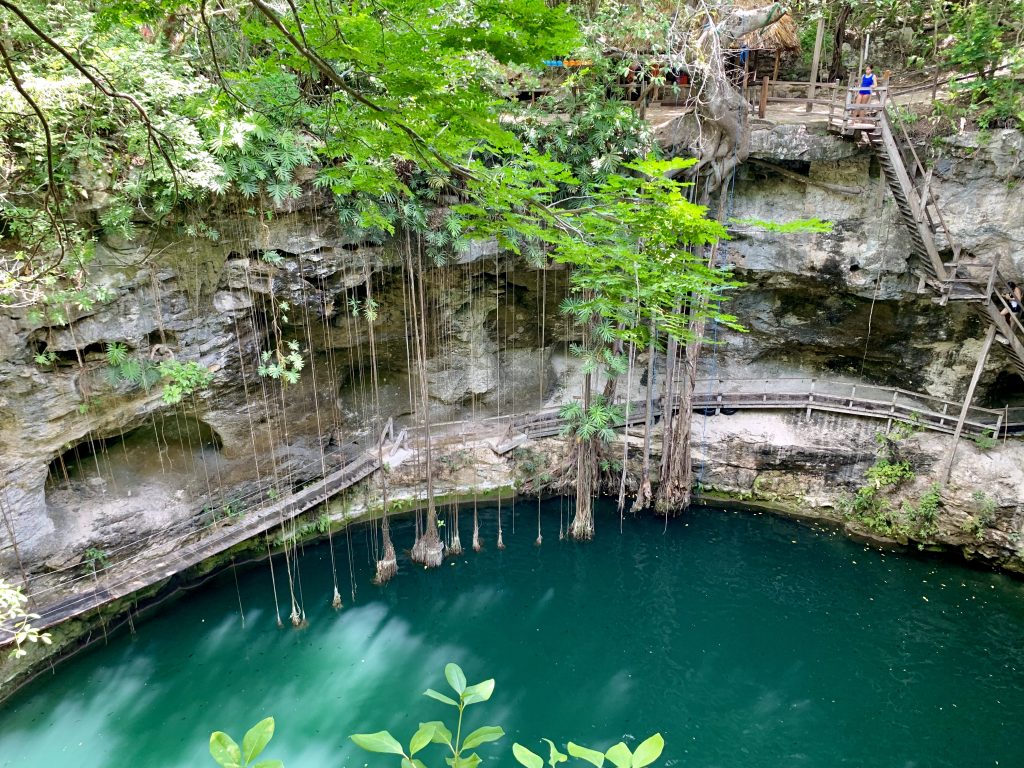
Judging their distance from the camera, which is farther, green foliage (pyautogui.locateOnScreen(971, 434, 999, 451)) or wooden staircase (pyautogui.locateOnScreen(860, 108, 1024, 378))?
green foliage (pyautogui.locateOnScreen(971, 434, 999, 451))

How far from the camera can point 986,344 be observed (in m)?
7.55

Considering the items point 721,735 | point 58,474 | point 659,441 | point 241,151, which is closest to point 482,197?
point 241,151

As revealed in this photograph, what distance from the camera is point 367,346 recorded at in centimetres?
911

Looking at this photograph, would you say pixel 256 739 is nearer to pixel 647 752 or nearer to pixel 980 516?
pixel 647 752


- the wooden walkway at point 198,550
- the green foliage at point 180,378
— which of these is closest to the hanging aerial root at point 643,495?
the wooden walkway at point 198,550

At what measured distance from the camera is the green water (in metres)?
5.86

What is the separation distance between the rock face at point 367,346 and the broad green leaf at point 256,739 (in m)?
6.28

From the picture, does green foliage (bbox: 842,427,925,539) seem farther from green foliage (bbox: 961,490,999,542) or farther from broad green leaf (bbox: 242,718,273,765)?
broad green leaf (bbox: 242,718,273,765)

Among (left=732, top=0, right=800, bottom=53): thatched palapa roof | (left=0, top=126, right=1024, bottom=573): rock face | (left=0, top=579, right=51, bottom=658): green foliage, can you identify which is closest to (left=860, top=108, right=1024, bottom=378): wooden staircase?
(left=0, top=126, right=1024, bottom=573): rock face

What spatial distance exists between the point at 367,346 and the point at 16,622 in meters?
4.90

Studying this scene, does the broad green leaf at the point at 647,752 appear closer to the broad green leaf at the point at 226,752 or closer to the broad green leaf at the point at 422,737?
the broad green leaf at the point at 422,737

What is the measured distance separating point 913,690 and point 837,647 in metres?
0.75

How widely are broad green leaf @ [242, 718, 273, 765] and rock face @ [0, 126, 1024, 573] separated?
6.28 metres

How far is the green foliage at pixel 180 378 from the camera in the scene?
671cm
